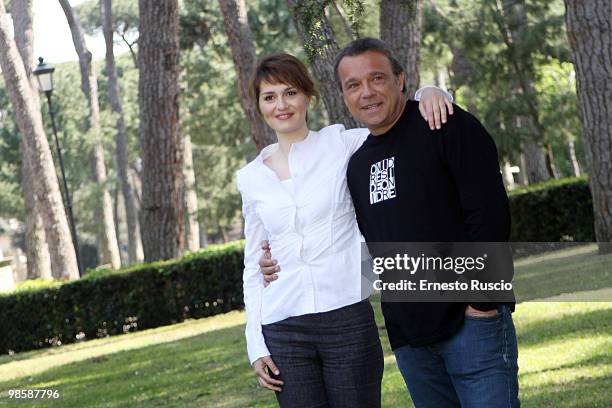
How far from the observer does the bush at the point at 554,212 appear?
60.7 feet

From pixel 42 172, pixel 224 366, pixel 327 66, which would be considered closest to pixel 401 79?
pixel 327 66

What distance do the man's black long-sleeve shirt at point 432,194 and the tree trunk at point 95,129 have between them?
3220 centimetres

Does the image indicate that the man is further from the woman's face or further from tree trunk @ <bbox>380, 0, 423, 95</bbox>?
tree trunk @ <bbox>380, 0, 423, 95</bbox>

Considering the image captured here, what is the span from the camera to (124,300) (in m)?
17.5

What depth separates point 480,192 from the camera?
3260mm

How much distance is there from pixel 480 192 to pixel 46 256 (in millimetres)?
27167

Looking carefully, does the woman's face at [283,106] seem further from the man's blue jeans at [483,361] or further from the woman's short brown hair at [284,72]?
the man's blue jeans at [483,361]

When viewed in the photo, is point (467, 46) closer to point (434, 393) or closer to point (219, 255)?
point (219, 255)

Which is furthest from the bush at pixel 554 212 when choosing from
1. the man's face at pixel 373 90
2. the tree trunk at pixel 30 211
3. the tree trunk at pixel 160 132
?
the man's face at pixel 373 90

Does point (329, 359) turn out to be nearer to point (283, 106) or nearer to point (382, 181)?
point (382, 181)

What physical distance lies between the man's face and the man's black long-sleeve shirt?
2.7 inches

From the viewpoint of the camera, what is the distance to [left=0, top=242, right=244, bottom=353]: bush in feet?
56.8

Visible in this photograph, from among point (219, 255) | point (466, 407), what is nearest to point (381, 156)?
point (466, 407)

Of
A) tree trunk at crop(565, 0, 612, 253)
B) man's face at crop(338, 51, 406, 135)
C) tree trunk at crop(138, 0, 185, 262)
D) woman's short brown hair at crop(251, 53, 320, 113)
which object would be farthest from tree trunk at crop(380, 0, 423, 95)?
man's face at crop(338, 51, 406, 135)
